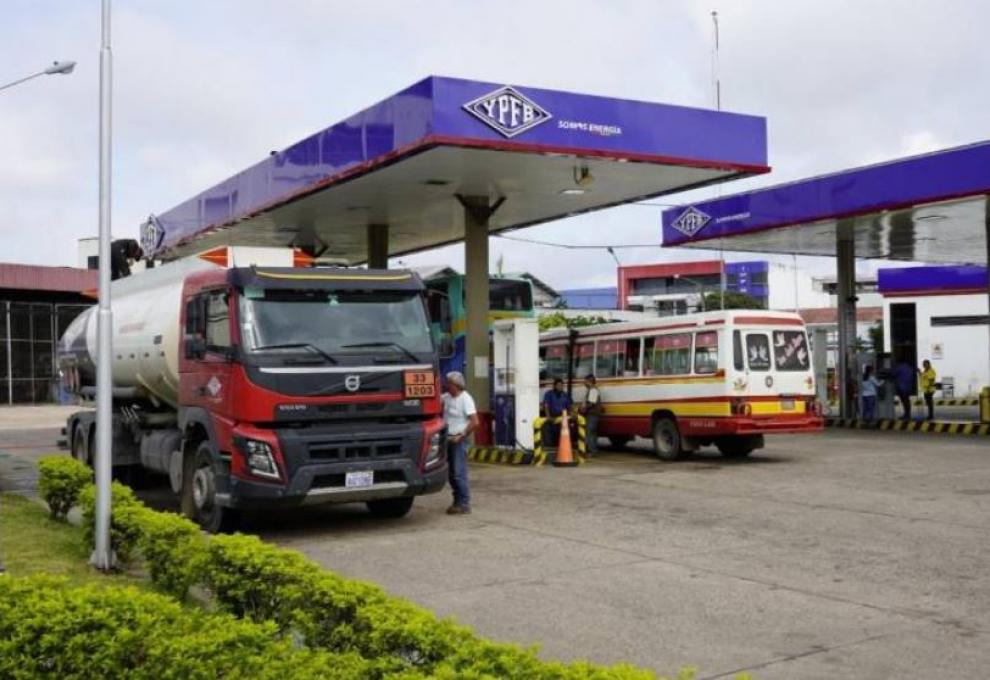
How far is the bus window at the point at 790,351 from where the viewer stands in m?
17.8

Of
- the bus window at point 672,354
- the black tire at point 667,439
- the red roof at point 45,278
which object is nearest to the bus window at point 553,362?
the bus window at point 672,354

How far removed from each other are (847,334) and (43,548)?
866 inches

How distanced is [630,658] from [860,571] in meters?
3.27

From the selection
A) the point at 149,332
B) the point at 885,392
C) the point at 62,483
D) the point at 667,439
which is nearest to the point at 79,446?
the point at 149,332

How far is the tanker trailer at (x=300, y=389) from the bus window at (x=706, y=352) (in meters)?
7.52

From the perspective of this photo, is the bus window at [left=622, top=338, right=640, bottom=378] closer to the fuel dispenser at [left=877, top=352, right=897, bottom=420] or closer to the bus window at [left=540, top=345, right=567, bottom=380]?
the bus window at [left=540, top=345, right=567, bottom=380]

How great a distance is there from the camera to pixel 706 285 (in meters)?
96.4

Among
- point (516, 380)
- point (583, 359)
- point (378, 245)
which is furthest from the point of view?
point (378, 245)

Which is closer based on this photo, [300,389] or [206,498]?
[300,389]

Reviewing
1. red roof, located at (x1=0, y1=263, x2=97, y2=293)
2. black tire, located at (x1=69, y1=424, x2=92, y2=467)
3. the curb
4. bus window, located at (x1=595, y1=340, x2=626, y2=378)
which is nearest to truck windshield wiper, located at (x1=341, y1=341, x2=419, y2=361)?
black tire, located at (x1=69, y1=424, x2=92, y2=467)

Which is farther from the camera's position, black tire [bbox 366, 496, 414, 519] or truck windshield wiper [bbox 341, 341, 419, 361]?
black tire [bbox 366, 496, 414, 519]

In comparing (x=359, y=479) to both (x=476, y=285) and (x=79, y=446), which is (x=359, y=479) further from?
(x=476, y=285)

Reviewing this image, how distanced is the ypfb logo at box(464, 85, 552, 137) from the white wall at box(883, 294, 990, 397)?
30602 mm

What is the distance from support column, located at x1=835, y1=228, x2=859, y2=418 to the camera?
87.7 ft
